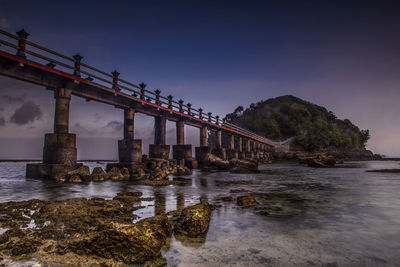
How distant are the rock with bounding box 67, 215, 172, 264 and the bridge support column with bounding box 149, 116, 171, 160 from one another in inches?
570

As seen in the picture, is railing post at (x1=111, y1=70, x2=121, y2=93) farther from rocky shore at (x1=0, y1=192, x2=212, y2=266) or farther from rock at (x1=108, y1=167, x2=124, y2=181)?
rocky shore at (x1=0, y1=192, x2=212, y2=266)

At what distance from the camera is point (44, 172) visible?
10641mm

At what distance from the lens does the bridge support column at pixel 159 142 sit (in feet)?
55.9

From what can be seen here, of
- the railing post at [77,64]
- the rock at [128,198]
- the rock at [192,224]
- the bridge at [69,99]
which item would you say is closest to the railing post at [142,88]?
the bridge at [69,99]

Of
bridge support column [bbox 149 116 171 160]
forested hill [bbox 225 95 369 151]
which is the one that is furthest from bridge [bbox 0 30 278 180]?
forested hill [bbox 225 95 369 151]

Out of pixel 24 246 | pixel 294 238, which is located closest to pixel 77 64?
pixel 24 246

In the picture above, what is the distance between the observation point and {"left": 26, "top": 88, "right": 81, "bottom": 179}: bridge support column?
34.3 feet

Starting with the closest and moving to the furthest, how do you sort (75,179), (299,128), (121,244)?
(121,244), (75,179), (299,128)

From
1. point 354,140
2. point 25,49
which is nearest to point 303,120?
point 354,140

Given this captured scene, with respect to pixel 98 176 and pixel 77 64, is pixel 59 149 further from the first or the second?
pixel 77 64

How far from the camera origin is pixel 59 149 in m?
10.5

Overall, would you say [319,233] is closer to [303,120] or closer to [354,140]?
[303,120]

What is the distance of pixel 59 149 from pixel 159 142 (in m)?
8.33

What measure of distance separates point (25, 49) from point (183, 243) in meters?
11.2
